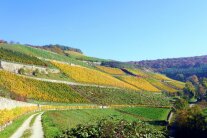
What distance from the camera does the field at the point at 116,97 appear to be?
334 ft

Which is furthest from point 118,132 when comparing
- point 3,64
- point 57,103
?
point 3,64

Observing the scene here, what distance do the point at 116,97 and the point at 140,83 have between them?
158 ft

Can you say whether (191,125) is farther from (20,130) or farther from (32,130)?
(20,130)

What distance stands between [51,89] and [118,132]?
230 feet

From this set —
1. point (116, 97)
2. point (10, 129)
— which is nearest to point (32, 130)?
point (10, 129)

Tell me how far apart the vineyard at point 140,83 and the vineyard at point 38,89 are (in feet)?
173

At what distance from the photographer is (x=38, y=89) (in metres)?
88.5

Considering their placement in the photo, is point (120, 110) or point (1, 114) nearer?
point (1, 114)

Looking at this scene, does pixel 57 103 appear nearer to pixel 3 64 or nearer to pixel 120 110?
pixel 120 110

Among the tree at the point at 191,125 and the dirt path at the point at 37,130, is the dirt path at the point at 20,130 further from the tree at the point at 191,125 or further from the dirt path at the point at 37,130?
the tree at the point at 191,125

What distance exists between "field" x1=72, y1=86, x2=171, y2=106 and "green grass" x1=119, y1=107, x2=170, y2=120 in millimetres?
8801

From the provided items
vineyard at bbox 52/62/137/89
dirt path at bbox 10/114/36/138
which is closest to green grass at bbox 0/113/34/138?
dirt path at bbox 10/114/36/138

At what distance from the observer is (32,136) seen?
34.0 meters

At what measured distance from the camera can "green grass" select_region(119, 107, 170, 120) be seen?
87.7 metres
